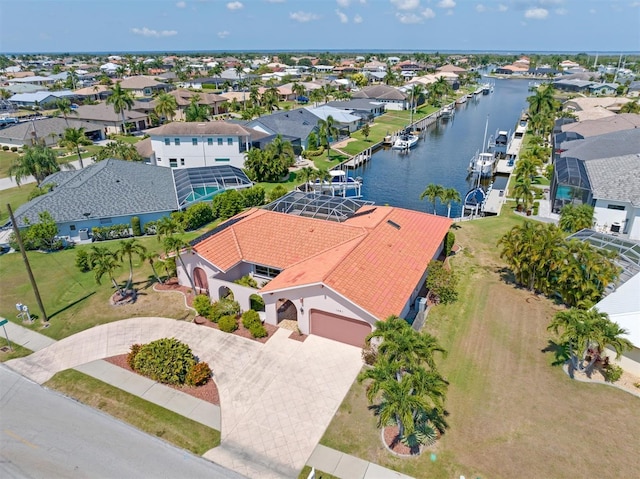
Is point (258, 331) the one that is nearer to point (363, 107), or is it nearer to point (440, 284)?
point (440, 284)

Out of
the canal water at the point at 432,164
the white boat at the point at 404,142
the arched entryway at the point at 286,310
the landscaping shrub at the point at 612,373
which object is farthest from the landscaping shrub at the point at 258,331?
the white boat at the point at 404,142

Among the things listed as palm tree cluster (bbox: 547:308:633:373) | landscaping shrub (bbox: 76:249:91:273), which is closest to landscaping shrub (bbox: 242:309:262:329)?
landscaping shrub (bbox: 76:249:91:273)

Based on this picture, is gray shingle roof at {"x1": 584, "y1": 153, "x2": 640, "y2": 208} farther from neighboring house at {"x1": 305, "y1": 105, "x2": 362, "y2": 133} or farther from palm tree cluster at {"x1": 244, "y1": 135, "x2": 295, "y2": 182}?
neighboring house at {"x1": 305, "y1": 105, "x2": 362, "y2": 133}

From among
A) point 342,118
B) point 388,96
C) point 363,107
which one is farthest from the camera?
point 388,96

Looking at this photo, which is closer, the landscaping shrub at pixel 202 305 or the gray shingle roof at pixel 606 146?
the landscaping shrub at pixel 202 305

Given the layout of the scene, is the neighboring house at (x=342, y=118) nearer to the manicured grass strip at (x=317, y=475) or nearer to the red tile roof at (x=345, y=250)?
the red tile roof at (x=345, y=250)

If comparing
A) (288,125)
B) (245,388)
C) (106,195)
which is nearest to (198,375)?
(245,388)

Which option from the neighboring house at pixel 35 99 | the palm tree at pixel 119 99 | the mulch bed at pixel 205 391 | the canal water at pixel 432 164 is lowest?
the canal water at pixel 432 164

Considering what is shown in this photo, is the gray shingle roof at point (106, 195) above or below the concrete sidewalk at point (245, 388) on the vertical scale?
above
